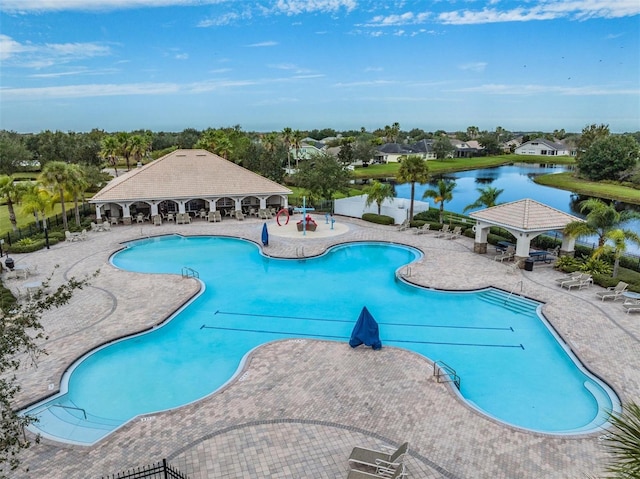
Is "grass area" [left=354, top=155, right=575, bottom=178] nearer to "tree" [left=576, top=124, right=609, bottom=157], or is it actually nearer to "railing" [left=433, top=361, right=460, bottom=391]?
"tree" [left=576, top=124, right=609, bottom=157]

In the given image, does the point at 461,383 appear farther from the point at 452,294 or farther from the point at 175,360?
the point at 175,360

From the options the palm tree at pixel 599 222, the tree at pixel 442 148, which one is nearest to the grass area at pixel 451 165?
the tree at pixel 442 148

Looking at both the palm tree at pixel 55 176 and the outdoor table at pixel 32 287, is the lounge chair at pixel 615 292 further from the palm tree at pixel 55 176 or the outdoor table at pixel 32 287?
the palm tree at pixel 55 176

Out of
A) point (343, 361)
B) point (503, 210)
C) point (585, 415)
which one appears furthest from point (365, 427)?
point (503, 210)

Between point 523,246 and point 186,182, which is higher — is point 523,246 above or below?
below

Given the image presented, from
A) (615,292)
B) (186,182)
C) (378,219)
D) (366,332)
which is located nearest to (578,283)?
(615,292)

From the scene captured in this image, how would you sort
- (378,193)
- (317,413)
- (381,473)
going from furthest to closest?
(378,193) → (317,413) → (381,473)

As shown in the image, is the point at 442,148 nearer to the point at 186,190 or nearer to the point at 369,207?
the point at 369,207
